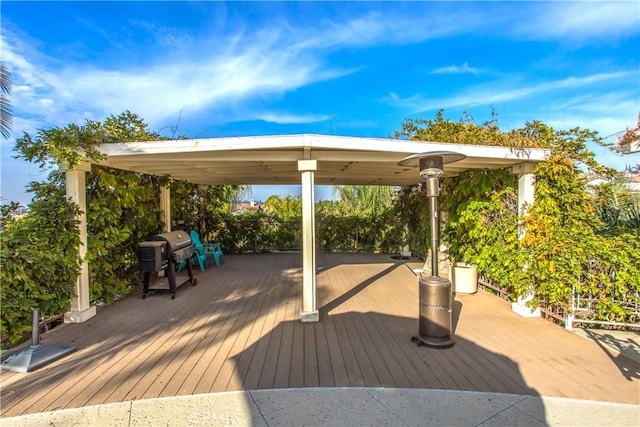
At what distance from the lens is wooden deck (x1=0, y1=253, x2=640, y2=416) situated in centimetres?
249

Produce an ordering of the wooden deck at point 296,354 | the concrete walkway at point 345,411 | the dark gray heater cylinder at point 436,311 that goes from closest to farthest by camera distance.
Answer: the concrete walkway at point 345,411 → the wooden deck at point 296,354 → the dark gray heater cylinder at point 436,311

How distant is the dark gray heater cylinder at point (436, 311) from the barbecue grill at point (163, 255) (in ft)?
12.3

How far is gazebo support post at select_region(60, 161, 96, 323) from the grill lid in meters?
1.12

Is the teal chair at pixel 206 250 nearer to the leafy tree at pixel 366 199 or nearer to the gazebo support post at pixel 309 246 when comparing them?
the gazebo support post at pixel 309 246

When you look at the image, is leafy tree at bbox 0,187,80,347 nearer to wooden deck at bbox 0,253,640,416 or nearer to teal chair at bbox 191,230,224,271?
wooden deck at bbox 0,253,640,416

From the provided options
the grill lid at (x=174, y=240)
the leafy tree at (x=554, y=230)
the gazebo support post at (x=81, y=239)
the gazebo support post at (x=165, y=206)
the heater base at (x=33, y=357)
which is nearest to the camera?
the heater base at (x=33, y=357)

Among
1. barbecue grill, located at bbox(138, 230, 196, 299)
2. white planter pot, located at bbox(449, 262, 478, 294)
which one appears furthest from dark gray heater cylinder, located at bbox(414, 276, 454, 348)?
barbecue grill, located at bbox(138, 230, 196, 299)

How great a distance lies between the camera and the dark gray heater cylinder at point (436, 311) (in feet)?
10.3

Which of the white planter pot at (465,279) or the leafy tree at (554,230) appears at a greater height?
the leafy tree at (554,230)

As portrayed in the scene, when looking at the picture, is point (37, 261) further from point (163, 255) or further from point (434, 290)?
point (434, 290)

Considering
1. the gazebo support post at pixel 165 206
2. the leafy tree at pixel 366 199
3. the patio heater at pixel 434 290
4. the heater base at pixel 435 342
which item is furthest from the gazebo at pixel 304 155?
the leafy tree at pixel 366 199

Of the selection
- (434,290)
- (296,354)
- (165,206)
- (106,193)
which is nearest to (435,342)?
(434,290)

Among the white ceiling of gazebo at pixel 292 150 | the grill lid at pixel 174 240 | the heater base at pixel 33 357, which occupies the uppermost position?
the white ceiling of gazebo at pixel 292 150

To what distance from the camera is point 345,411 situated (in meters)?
2.18
